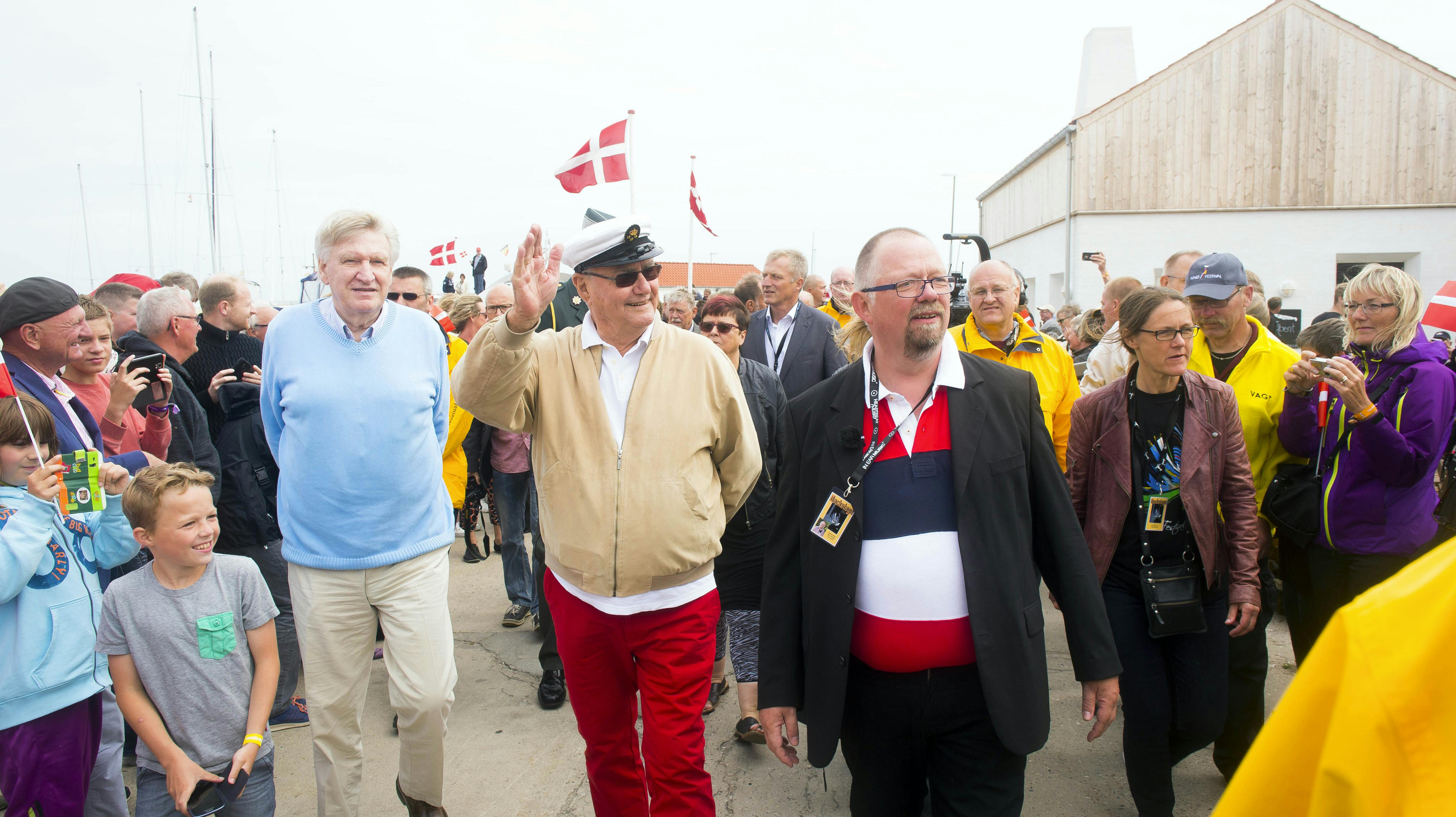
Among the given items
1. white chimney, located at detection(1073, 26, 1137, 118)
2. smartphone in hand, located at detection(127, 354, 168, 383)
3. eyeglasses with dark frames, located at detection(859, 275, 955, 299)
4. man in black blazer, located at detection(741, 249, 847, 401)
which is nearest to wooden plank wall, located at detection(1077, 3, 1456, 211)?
white chimney, located at detection(1073, 26, 1137, 118)

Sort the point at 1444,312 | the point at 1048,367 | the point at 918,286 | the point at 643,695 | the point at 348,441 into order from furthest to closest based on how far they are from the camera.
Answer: the point at 1444,312
the point at 1048,367
the point at 348,441
the point at 643,695
the point at 918,286

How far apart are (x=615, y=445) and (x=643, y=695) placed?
87 centimetres

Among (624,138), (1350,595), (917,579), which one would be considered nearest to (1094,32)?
(624,138)

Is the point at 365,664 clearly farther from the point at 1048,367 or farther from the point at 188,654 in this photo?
the point at 1048,367

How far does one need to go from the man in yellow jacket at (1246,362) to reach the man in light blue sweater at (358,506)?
3406 mm

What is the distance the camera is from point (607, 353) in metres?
2.85

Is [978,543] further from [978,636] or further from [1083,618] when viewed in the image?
[1083,618]

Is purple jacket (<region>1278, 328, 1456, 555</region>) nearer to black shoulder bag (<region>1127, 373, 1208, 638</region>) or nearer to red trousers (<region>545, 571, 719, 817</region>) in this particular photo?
black shoulder bag (<region>1127, 373, 1208, 638</region>)

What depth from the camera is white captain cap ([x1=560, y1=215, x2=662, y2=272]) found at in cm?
268

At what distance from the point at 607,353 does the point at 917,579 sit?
1352 millimetres

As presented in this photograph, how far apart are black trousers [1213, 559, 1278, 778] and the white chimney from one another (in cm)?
2773

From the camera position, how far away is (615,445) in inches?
106

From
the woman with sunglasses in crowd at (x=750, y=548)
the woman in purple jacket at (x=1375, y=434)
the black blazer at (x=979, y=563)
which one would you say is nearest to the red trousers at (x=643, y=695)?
the black blazer at (x=979, y=563)

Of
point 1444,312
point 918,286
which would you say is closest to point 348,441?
point 918,286
